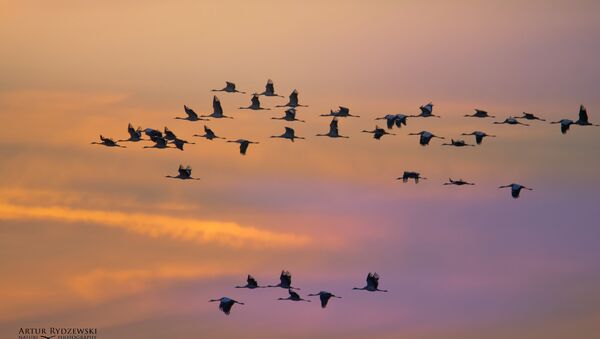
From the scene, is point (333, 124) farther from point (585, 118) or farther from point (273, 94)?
point (585, 118)

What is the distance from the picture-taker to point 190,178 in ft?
630

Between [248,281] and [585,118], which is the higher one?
[585,118]

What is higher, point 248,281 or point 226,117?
point 226,117

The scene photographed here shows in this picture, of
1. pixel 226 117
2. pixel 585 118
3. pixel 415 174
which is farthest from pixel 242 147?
pixel 585 118

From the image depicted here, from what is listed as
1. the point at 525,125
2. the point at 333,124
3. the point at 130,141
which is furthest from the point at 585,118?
the point at 130,141

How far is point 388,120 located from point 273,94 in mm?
12031

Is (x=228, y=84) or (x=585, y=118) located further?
(x=228, y=84)

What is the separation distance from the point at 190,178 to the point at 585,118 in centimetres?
3566

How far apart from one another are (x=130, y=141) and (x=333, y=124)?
1847 cm

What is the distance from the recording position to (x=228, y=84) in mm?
197125

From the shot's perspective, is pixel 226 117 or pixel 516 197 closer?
pixel 516 197

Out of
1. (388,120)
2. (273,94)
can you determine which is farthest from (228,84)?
(388,120)

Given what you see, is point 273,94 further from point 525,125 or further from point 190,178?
point 525,125

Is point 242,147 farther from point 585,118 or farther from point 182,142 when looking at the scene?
point 585,118
